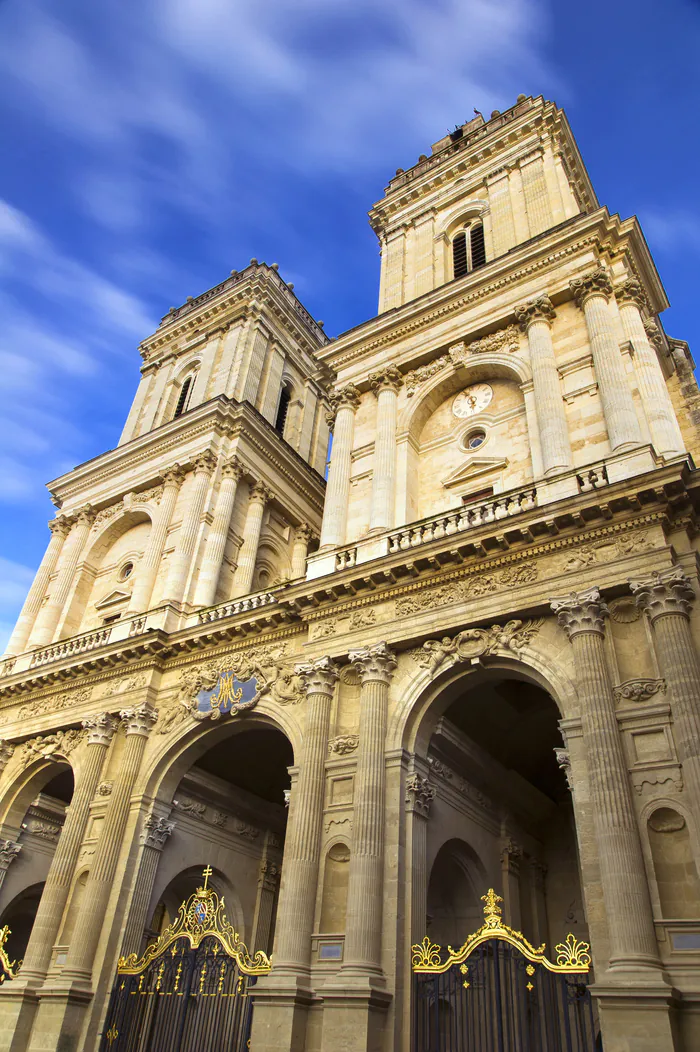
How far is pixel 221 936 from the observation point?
15.0 meters

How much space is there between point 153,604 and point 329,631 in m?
8.64

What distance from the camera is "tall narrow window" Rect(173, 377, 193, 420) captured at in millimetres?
33375

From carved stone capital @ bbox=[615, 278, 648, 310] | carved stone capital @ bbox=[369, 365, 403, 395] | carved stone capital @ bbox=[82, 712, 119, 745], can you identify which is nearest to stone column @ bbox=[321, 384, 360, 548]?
carved stone capital @ bbox=[369, 365, 403, 395]

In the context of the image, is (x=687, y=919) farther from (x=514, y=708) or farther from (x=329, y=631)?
(x=329, y=631)

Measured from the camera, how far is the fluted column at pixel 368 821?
13.2 meters

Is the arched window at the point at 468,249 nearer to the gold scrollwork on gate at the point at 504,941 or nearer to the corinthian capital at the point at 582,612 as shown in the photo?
the corinthian capital at the point at 582,612

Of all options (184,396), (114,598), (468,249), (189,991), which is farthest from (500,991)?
(184,396)

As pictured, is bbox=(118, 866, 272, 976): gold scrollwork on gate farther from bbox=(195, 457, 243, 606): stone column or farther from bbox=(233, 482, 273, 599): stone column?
bbox=(233, 482, 273, 599): stone column

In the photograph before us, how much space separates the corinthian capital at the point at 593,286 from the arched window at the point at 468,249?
614cm

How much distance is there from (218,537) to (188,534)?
1037 mm

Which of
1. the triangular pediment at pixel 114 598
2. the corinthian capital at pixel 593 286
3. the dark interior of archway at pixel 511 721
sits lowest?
the dark interior of archway at pixel 511 721

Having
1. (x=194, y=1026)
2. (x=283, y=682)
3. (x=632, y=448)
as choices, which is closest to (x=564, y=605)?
(x=632, y=448)

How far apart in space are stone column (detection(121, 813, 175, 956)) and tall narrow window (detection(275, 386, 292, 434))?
62.8 ft

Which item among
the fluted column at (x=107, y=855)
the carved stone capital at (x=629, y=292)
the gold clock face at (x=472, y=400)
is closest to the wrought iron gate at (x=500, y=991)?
the fluted column at (x=107, y=855)
